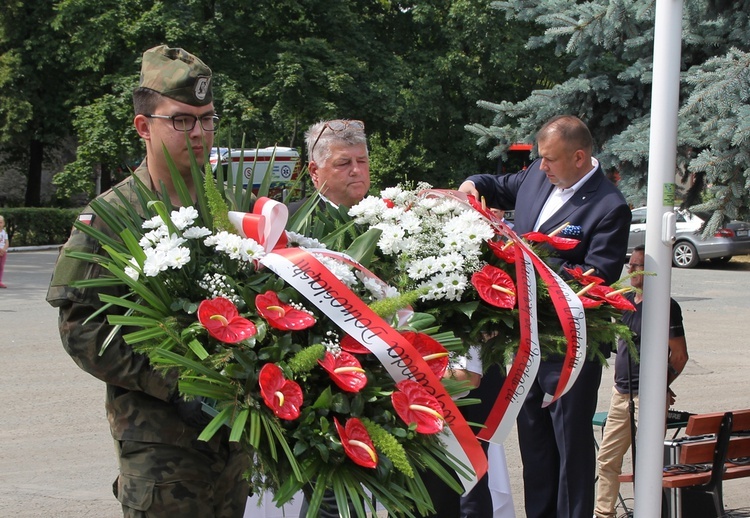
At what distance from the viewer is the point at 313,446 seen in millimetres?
2164

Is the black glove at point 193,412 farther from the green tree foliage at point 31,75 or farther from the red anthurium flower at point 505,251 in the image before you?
the green tree foliage at point 31,75

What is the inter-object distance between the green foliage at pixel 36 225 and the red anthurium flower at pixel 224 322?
80.4ft

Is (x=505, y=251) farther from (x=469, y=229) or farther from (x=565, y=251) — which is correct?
(x=565, y=251)

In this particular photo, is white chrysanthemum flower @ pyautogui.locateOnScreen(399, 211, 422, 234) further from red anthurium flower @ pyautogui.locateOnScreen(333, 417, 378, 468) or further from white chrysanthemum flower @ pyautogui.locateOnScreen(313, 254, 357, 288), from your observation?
red anthurium flower @ pyautogui.locateOnScreen(333, 417, 378, 468)

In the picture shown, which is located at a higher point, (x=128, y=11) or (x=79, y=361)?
(x=128, y=11)

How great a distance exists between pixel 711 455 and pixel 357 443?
346 cm

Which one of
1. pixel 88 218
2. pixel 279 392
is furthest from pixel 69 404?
pixel 279 392

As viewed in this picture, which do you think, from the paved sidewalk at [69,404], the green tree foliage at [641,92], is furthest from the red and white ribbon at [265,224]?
the paved sidewalk at [69,404]

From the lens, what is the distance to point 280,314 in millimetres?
2303

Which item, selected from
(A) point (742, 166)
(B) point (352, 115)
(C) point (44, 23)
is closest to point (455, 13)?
(B) point (352, 115)

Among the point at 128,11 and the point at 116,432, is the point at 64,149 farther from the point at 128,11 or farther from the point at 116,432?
the point at 116,432

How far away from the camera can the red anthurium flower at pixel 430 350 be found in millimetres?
2414

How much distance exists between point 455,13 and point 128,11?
8437 mm

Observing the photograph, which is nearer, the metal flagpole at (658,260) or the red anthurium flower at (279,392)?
the red anthurium flower at (279,392)
